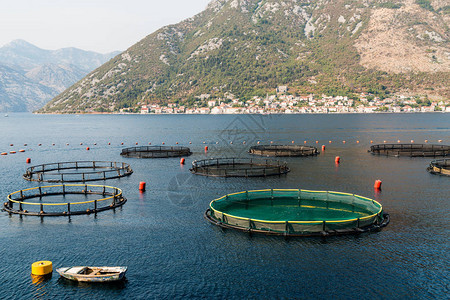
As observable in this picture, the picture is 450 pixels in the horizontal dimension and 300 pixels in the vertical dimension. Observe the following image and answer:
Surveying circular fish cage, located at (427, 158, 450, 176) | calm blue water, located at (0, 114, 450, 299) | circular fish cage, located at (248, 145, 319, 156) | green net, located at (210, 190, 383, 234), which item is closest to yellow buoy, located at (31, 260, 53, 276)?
calm blue water, located at (0, 114, 450, 299)

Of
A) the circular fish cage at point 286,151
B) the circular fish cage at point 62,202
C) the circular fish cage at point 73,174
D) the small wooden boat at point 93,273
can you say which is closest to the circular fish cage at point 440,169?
the circular fish cage at point 286,151

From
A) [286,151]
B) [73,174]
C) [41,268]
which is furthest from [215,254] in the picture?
[286,151]

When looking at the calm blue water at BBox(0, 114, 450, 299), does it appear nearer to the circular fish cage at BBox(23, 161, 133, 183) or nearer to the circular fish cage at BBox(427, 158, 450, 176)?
the circular fish cage at BBox(427, 158, 450, 176)

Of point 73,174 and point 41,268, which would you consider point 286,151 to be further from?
point 41,268

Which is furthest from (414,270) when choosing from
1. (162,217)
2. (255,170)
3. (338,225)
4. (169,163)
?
(169,163)

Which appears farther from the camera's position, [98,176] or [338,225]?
[98,176]

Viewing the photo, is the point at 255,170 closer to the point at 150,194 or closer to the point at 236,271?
the point at 150,194
